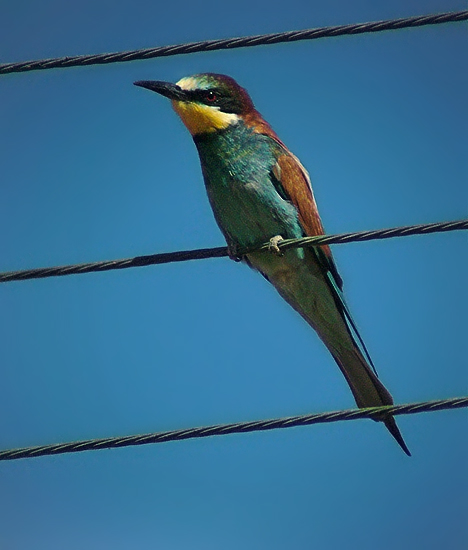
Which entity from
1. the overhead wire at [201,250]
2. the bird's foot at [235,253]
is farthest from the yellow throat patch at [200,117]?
the overhead wire at [201,250]

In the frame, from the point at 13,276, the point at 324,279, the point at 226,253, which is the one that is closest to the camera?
the point at 13,276

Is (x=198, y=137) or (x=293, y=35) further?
(x=198, y=137)

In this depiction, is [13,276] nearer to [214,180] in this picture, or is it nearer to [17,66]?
[17,66]

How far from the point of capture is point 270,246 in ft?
10.9

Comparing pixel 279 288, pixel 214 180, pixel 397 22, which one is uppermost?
pixel 397 22

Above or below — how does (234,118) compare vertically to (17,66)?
below

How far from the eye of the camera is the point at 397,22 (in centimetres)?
250

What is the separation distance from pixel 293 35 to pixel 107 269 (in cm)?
79

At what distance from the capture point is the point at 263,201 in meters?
3.43

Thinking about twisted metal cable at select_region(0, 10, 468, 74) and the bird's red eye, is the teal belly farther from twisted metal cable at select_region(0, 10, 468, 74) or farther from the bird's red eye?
twisted metal cable at select_region(0, 10, 468, 74)

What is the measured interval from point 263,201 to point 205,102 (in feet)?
1.54

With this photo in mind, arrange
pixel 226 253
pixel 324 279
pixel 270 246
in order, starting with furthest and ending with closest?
pixel 324 279, pixel 270 246, pixel 226 253

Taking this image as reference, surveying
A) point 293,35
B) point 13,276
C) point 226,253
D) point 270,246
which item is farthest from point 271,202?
point 13,276

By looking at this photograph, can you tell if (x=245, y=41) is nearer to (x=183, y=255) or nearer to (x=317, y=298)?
(x=183, y=255)
